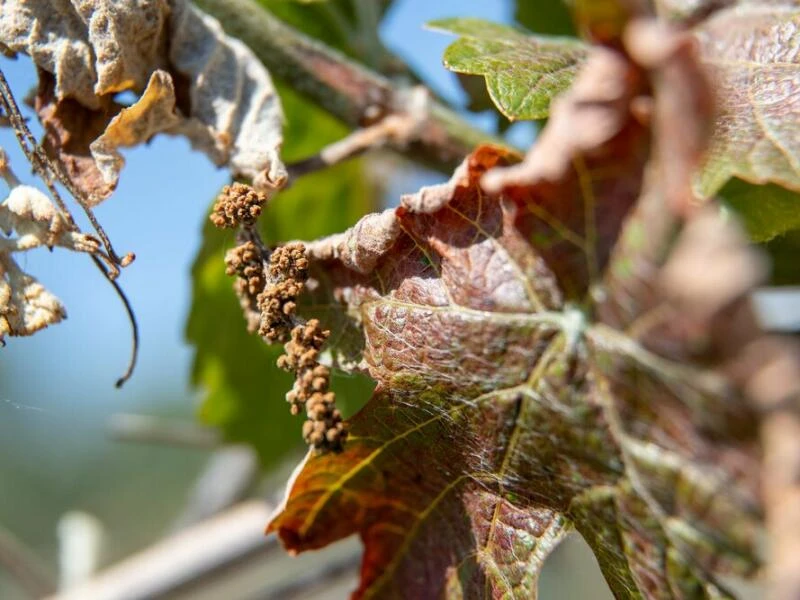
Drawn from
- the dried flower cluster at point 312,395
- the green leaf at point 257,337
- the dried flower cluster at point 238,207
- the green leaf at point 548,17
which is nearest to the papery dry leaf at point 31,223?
the dried flower cluster at point 238,207

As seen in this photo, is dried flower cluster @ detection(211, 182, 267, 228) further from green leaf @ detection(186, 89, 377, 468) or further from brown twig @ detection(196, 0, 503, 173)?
green leaf @ detection(186, 89, 377, 468)

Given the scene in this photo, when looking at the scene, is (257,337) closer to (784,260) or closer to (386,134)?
(386,134)

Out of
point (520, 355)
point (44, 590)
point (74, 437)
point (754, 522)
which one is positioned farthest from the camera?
point (74, 437)

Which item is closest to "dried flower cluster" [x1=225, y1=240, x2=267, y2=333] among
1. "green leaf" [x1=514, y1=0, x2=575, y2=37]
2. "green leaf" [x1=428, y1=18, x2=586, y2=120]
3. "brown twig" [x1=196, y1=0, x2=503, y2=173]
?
"green leaf" [x1=428, y1=18, x2=586, y2=120]

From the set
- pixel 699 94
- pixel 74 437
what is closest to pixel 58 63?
pixel 699 94

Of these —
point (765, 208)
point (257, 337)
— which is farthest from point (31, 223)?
point (257, 337)

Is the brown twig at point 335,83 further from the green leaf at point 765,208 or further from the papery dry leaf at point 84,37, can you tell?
the green leaf at point 765,208

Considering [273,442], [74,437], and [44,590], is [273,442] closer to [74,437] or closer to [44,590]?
[44,590]
